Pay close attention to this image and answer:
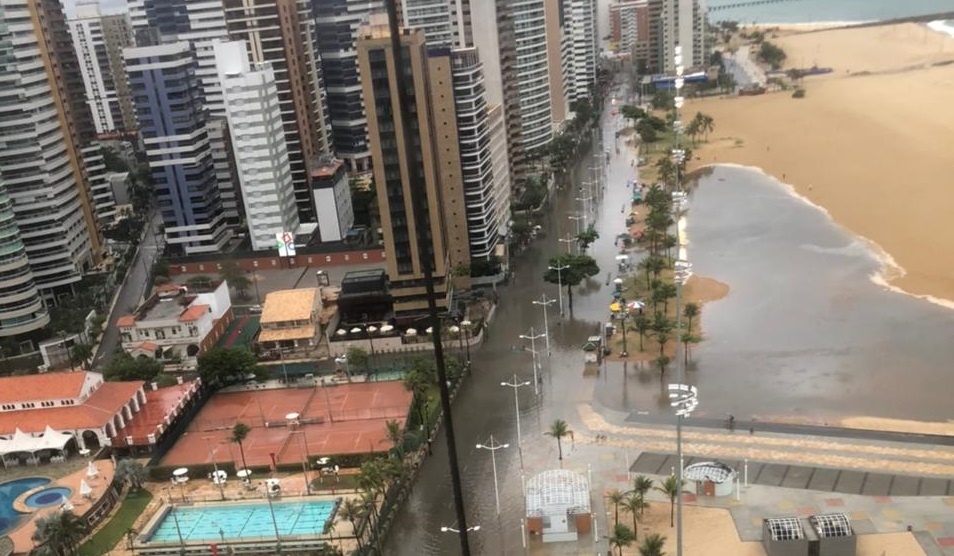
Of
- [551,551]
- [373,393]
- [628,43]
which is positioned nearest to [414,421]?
[373,393]

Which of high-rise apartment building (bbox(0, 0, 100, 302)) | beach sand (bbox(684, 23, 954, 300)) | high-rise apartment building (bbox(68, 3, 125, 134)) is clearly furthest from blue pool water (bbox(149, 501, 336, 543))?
high-rise apartment building (bbox(68, 3, 125, 134))

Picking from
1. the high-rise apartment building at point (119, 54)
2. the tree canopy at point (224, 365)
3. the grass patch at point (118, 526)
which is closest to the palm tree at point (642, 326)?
the tree canopy at point (224, 365)

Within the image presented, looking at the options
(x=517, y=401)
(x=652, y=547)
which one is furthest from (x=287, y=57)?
(x=652, y=547)

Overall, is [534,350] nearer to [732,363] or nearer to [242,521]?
[732,363]

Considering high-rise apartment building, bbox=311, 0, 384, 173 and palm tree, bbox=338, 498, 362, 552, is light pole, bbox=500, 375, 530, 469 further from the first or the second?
high-rise apartment building, bbox=311, 0, 384, 173

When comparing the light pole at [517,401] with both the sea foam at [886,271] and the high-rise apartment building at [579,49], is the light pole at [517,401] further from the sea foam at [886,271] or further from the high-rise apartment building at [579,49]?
the high-rise apartment building at [579,49]

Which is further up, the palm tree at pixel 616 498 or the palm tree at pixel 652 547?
the palm tree at pixel 652 547
